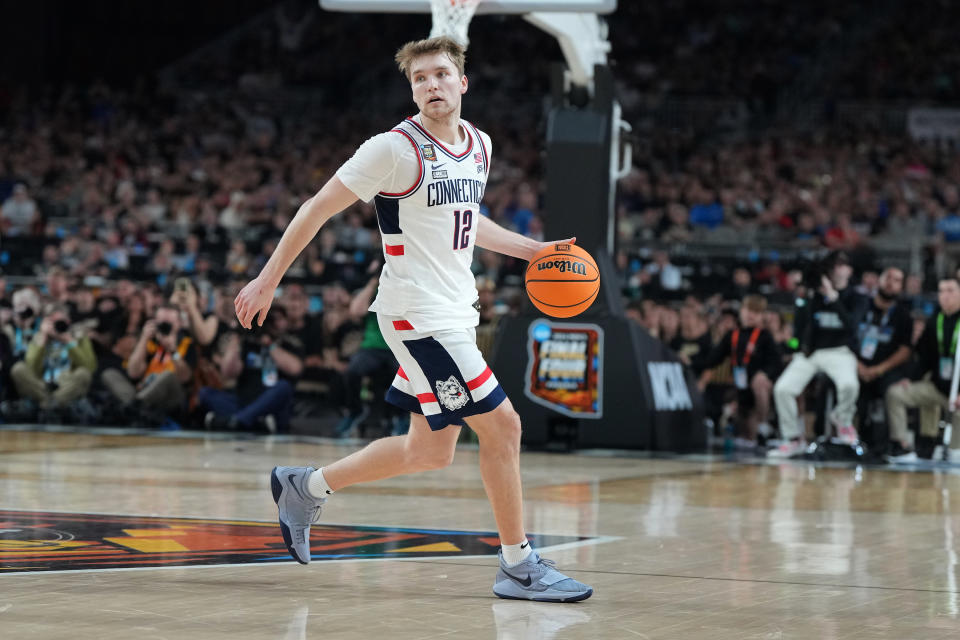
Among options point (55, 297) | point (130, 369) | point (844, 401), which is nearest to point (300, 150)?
point (55, 297)

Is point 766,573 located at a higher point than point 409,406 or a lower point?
lower

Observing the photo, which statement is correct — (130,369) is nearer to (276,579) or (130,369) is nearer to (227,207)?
(227,207)

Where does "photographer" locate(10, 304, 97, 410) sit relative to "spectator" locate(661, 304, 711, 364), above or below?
below

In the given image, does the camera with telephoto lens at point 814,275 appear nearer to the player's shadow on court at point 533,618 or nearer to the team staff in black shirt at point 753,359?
the team staff in black shirt at point 753,359

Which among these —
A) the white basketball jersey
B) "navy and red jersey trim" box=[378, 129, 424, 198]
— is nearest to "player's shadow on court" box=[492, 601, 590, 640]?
the white basketball jersey

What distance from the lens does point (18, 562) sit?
20.7ft

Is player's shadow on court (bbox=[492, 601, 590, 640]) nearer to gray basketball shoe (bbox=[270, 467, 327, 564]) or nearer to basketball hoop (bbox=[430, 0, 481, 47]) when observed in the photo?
gray basketball shoe (bbox=[270, 467, 327, 564])

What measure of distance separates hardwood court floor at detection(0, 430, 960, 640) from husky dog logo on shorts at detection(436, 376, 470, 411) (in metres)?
0.80

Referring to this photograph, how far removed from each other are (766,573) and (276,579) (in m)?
2.31

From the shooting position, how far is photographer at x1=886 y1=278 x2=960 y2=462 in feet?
45.2

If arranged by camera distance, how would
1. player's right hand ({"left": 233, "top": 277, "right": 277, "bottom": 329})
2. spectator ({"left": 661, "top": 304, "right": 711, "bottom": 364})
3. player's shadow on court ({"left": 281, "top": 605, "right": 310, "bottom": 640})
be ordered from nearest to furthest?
player's shadow on court ({"left": 281, "top": 605, "right": 310, "bottom": 640}) → player's right hand ({"left": 233, "top": 277, "right": 277, "bottom": 329}) → spectator ({"left": 661, "top": 304, "right": 711, "bottom": 364})

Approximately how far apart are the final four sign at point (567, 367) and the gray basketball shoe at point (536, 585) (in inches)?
296

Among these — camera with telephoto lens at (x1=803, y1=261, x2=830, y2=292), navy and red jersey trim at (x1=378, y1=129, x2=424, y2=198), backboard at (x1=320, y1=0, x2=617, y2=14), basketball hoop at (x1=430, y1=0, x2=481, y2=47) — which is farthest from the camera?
camera with telephoto lens at (x1=803, y1=261, x2=830, y2=292)

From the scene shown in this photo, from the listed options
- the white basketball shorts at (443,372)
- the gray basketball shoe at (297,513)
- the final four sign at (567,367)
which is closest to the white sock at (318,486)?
the gray basketball shoe at (297,513)
